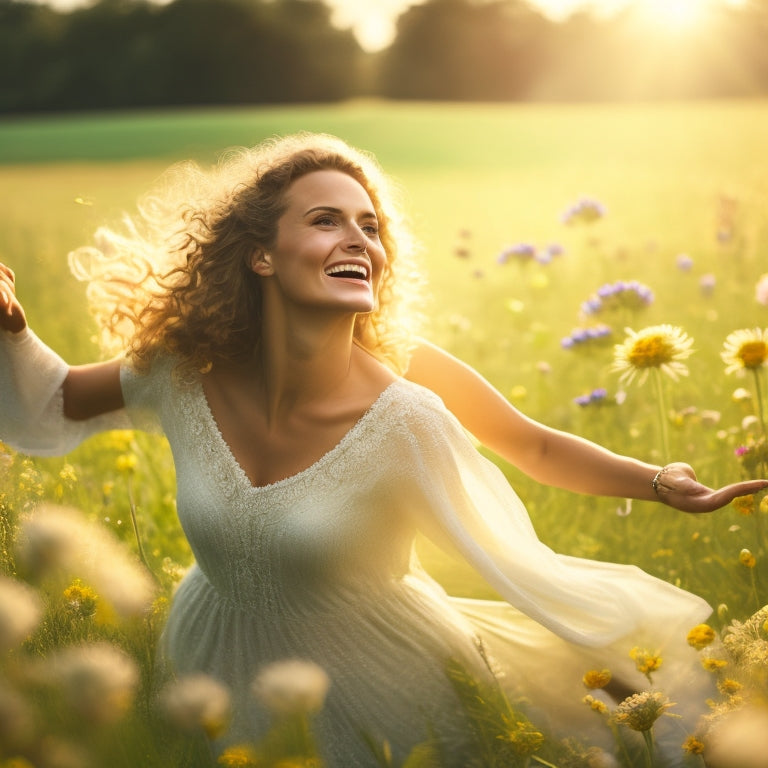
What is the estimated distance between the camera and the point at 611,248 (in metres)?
6.30

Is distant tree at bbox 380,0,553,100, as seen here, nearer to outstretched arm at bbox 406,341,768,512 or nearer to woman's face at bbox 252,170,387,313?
outstretched arm at bbox 406,341,768,512

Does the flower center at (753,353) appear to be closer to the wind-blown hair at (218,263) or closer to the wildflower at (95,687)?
the wind-blown hair at (218,263)

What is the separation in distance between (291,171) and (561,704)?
127cm

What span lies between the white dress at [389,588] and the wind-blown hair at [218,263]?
179 millimetres

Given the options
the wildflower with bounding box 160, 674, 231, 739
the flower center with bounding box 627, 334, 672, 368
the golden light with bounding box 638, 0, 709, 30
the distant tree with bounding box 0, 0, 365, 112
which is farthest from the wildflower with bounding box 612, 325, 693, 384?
the distant tree with bounding box 0, 0, 365, 112

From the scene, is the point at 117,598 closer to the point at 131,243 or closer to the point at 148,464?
the point at 131,243

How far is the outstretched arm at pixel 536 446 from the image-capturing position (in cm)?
205

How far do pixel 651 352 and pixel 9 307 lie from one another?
4.82ft

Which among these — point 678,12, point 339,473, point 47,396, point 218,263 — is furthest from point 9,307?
point 678,12

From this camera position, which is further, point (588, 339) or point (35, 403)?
point (588, 339)

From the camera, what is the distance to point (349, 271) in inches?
79.4

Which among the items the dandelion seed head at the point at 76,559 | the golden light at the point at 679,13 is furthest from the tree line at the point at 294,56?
the dandelion seed head at the point at 76,559

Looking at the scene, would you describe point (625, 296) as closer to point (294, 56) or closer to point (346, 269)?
point (346, 269)

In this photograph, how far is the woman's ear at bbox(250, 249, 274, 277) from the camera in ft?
6.90
